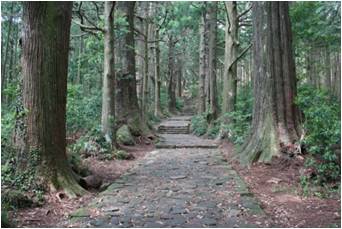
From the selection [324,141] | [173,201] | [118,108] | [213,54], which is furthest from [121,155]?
[213,54]

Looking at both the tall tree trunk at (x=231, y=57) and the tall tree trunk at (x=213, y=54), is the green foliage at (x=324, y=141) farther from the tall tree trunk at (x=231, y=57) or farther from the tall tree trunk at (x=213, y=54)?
the tall tree trunk at (x=213, y=54)

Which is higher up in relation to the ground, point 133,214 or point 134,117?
point 134,117

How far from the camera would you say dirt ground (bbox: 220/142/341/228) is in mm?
5078

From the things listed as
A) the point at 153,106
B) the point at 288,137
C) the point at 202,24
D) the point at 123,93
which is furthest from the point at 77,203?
the point at 153,106

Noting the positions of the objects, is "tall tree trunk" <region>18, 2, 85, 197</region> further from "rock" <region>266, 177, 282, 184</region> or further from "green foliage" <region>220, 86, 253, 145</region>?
"green foliage" <region>220, 86, 253, 145</region>

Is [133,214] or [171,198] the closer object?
[133,214]

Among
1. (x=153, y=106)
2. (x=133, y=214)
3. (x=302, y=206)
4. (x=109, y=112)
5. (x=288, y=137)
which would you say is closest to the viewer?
(x=133, y=214)

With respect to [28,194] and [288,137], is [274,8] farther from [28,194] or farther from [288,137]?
[28,194]

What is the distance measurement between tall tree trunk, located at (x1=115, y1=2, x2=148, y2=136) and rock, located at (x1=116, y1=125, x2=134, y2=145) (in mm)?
613

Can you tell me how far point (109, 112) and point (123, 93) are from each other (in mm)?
3694

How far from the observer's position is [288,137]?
829cm

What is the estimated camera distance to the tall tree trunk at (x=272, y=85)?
850cm

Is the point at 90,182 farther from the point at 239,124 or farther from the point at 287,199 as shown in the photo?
the point at 239,124

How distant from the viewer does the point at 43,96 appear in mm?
6324
